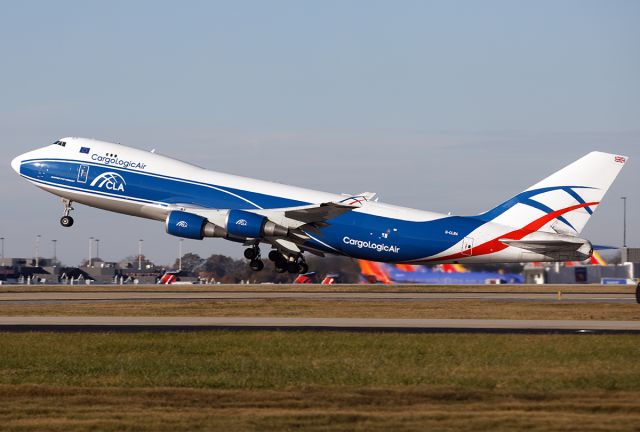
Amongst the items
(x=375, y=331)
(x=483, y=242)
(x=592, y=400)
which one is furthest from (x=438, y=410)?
(x=483, y=242)

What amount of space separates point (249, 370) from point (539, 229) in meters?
35.0

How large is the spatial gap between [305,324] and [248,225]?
18.7 m

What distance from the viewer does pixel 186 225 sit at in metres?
55.8

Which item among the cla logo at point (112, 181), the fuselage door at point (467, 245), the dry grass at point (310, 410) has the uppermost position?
the cla logo at point (112, 181)

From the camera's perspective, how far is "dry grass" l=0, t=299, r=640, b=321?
142ft

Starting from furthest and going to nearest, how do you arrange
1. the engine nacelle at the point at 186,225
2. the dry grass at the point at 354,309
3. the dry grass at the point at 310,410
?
the engine nacelle at the point at 186,225 < the dry grass at the point at 354,309 < the dry grass at the point at 310,410

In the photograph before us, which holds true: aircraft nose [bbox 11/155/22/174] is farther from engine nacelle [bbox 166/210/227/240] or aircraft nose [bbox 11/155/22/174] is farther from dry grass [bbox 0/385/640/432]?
dry grass [bbox 0/385/640/432]

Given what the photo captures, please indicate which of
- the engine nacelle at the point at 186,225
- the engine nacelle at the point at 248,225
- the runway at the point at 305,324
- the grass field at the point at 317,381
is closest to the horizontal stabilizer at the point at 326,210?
the engine nacelle at the point at 248,225

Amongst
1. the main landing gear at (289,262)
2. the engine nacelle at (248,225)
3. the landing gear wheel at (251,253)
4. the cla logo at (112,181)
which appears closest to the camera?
the engine nacelle at (248,225)

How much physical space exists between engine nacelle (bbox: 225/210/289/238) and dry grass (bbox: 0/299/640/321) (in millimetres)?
4804

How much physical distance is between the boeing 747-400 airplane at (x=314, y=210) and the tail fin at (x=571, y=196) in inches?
2.2

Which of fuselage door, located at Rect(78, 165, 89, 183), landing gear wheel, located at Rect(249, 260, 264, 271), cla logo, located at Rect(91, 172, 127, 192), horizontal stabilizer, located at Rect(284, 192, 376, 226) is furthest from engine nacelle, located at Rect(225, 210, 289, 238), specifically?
fuselage door, located at Rect(78, 165, 89, 183)

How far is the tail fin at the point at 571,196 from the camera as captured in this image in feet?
186

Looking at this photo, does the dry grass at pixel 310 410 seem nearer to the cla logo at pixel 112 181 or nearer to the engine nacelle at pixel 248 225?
the engine nacelle at pixel 248 225
